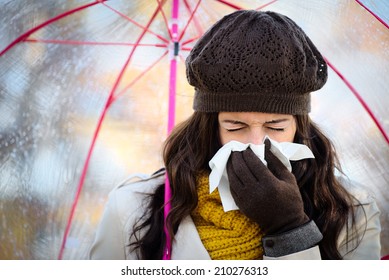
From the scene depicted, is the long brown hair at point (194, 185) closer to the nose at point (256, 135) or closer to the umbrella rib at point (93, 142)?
the nose at point (256, 135)

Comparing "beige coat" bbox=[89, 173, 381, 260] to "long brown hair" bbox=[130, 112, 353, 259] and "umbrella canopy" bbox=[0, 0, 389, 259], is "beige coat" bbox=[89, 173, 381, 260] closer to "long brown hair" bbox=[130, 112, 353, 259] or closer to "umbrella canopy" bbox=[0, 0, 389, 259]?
"long brown hair" bbox=[130, 112, 353, 259]

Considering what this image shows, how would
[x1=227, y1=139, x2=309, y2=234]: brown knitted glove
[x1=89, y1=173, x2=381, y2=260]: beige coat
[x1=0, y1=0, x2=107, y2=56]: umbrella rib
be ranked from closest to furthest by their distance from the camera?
[x1=227, y1=139, x2=309, y2=234]: brown knitted glove → [x1=89, y1=173, x2=381, y2=260]: beige coat → [x1=0, y1=0, x2=107, y2=56]: umbrella rib

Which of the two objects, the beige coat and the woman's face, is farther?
the beige coat

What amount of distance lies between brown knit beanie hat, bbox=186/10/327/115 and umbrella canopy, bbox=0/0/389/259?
0.26 meters

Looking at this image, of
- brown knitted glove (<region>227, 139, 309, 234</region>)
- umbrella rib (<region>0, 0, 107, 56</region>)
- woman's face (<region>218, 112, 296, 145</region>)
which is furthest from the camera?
umbrella rib (<region>0, 0, 107, 56</region>)

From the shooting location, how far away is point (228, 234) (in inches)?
61.0

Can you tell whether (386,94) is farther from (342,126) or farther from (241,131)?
(241,131)

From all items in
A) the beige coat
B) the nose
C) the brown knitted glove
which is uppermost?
the nose

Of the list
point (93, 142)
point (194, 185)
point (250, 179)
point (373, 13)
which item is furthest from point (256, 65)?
point (93, 142)

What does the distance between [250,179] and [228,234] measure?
0.66 ft

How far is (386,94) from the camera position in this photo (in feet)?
5.94

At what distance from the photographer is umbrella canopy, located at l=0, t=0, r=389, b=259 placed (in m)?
1.77

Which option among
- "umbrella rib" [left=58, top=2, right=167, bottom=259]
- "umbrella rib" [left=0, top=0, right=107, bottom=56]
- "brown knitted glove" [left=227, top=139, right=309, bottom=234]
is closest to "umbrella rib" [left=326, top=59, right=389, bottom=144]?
"brown knitted glove" [left=227, top=139, right=309, bottom=234]

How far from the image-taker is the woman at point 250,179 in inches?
56.4
